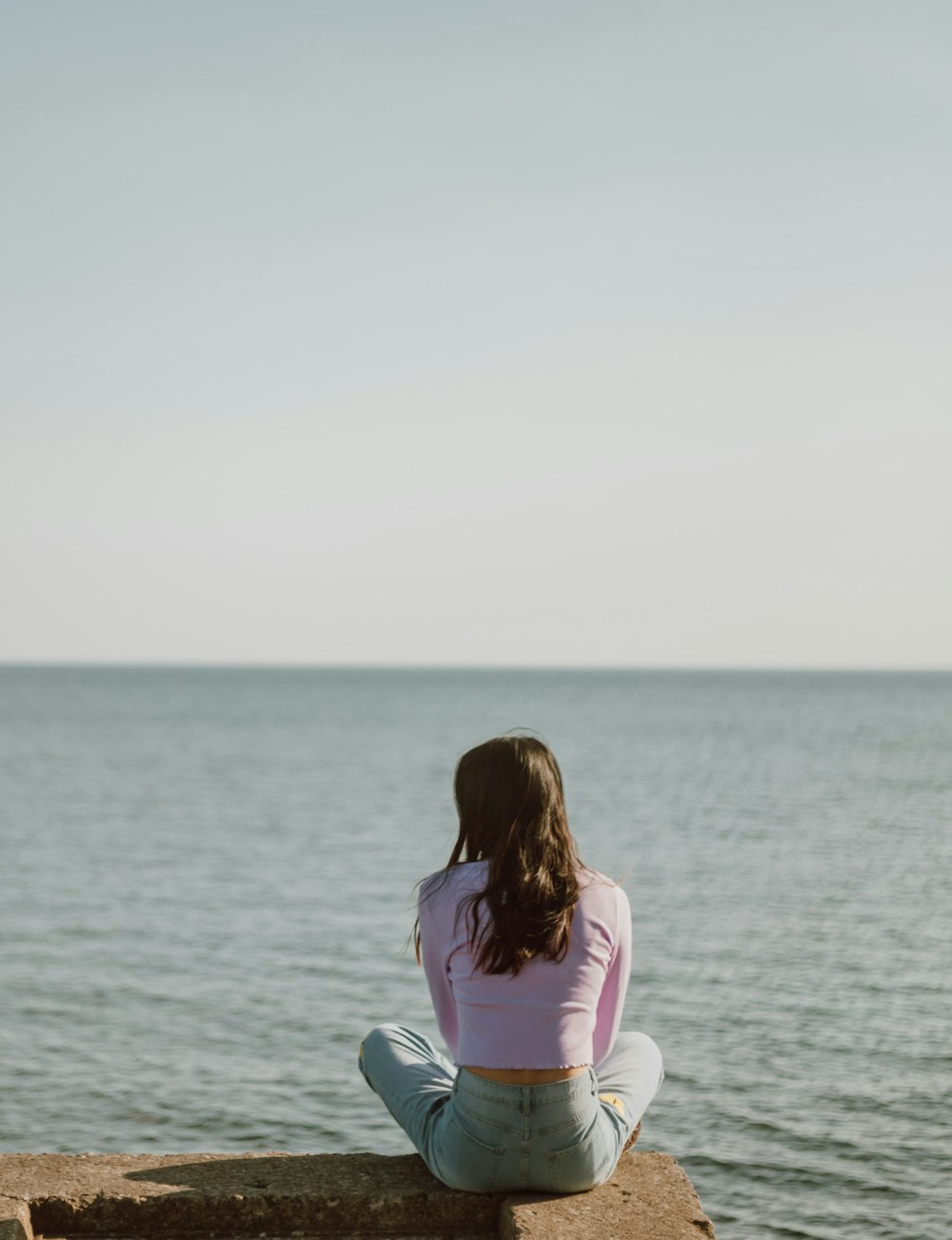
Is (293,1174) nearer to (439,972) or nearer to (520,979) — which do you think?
(439,972)

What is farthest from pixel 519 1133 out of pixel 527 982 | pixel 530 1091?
pixel 527 982

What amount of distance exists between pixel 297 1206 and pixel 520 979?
938 millimetres

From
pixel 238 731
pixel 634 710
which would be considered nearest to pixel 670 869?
pixel 238 731

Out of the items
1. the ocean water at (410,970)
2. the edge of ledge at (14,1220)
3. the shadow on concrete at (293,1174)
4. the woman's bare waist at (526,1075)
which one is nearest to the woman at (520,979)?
the woman's bare waist at (526,1075)

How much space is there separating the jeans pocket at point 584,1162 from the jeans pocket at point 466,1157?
164mm

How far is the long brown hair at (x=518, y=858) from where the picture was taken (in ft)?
12.2

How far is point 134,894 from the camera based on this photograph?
52.8 feet

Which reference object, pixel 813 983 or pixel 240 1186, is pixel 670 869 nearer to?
pixel 813 983

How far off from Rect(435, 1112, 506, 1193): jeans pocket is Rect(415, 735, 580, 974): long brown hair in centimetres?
46

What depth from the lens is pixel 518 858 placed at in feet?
12.2

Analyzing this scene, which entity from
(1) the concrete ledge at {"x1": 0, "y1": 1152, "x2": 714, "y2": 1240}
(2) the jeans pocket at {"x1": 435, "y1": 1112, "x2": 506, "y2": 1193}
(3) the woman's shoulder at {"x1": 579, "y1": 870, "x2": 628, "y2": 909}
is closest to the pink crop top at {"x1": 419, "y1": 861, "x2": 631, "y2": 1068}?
(3) the woman's shoulder at {"x1": 579, "y1": 870, "x2": 628, "y2": 909}

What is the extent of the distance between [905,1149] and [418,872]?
37.3ft

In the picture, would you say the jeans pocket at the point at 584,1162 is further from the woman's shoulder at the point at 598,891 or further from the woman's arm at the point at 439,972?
the woman's shoulder at the point at 598,891

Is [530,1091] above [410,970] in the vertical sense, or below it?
above
